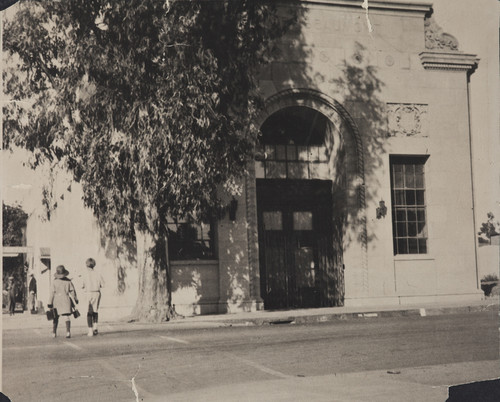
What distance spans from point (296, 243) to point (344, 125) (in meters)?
3.35

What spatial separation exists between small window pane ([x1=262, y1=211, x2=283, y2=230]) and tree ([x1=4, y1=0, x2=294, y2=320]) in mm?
4424

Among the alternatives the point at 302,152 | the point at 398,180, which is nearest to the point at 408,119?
the point at 398,180

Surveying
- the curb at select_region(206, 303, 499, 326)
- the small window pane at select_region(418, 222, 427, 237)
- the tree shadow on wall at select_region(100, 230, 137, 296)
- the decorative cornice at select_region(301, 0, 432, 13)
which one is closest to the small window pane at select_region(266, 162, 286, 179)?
the small window pane at select_region(418, 222, 427, 237)

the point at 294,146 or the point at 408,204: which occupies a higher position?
the point at 294,146

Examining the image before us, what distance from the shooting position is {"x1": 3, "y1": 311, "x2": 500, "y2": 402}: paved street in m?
6.43

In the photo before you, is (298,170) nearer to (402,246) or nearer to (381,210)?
(381,210)

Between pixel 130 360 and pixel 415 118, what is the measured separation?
974 cm

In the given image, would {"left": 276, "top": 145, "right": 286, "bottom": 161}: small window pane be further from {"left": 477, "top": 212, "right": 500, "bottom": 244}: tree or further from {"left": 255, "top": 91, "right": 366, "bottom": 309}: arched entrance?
{"left": 477, "top": 212, "right": 500, "bottom": 244}: tree

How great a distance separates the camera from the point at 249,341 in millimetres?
9820

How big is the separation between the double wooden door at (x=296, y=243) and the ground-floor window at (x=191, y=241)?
1856 millimetres

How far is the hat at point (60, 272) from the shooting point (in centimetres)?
675

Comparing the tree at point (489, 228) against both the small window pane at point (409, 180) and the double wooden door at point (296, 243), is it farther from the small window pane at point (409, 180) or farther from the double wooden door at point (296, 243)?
the double wooden door at point (296, 243)

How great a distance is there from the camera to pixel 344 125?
54.3 feet

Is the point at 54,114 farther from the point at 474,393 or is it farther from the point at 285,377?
the point at 474,393
